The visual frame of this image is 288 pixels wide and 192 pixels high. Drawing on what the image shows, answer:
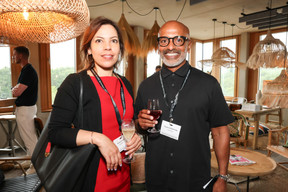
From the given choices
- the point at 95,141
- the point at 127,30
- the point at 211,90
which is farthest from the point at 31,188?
the point at 127,30

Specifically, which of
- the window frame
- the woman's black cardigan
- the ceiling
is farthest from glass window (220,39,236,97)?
the woman's black cardigan

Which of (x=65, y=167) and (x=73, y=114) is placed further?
(x=73, y=114)

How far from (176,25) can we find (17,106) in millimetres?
3262

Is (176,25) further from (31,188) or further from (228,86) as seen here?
(228,86)

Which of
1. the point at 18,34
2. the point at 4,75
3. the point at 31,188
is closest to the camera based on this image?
the point at 18,34

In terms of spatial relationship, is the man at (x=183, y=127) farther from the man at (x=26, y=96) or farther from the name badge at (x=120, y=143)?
the man at (x=26, y=96)

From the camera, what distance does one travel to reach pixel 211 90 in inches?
55.4

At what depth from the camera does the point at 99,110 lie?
3.74ft

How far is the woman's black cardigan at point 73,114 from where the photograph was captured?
1010 millimetres

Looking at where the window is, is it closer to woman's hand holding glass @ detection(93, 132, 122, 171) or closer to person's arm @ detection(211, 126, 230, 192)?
person's arm @ detection(211, 126, 230, 192)

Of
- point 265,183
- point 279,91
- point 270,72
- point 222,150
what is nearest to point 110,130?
point 222,150

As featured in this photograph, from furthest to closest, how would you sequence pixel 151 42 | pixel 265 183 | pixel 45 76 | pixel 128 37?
pixel 45 76
pixel 151 42
pixel 128 37
pixel 265 183

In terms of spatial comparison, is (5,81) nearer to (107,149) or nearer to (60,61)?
(60,61)

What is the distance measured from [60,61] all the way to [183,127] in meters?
5.15
